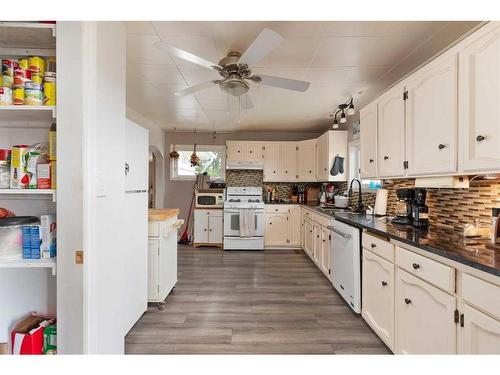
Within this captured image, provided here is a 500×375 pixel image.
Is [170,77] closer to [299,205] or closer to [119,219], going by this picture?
[119,219]

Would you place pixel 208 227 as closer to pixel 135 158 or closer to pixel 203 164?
pixel 203 164

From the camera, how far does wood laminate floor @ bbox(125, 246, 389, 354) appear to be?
1.82 metres

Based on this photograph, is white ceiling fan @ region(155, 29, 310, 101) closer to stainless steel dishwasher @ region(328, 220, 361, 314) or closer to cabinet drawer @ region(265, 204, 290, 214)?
stainless steel dishwasher @ region(328, 220, 361, 314)

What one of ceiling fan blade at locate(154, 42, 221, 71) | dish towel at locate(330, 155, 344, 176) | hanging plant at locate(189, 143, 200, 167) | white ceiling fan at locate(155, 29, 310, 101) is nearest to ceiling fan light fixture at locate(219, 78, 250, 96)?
white ceiling fan at locate(155, 29, 310, 101)

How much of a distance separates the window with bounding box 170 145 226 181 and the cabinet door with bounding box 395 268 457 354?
4411mm

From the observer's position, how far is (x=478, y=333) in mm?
1052

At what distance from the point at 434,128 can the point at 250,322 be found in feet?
6.86

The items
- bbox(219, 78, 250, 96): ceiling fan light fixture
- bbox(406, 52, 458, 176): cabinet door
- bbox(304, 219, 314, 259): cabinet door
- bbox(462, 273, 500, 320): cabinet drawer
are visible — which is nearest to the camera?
bbox(462, 273, 500, 320): cabinet drawer

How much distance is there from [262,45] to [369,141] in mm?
1560

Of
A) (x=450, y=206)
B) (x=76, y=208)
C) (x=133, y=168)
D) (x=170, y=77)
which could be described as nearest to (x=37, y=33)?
(x=76, y=208)

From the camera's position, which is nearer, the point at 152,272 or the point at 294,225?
the point at 152,272

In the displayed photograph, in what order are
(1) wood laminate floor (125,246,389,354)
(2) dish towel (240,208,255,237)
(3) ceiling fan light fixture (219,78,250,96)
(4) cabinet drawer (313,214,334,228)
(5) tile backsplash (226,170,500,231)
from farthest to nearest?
(2) dish towel (240,208,255,237)
(4) cabinet drawer (313,214,334,228)
(3) ceiling fan light fixture (219,78,250,96)
(1) wood laminate floor (125,246,389,354)
(5) tile backsplash (226,170,500,231)

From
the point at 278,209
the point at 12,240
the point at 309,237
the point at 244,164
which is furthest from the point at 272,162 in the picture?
the point at 12,240

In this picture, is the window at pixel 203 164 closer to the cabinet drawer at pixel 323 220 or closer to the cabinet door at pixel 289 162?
the cabinet door at pixel 289 162
